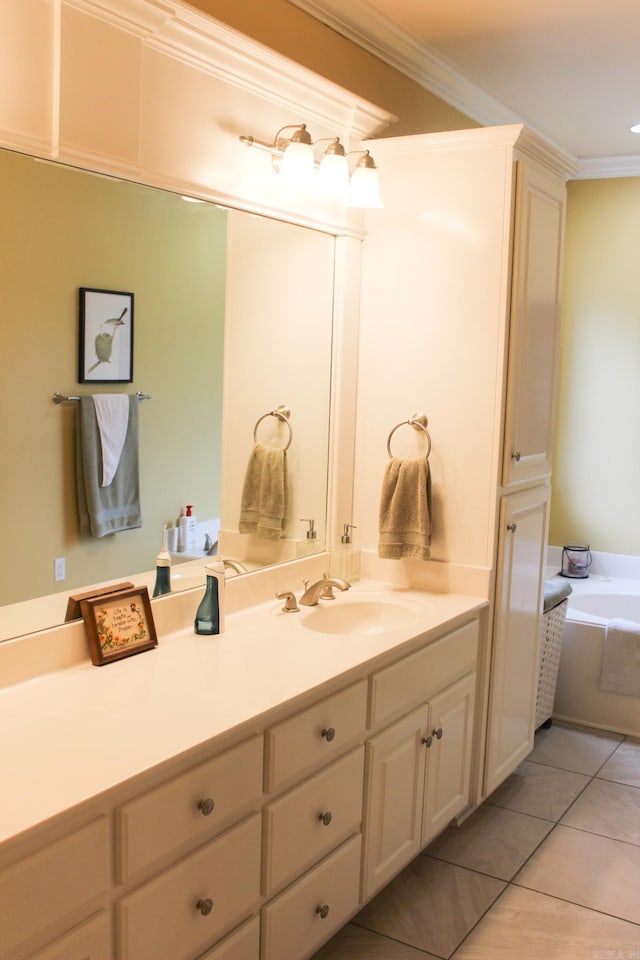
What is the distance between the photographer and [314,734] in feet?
6.66

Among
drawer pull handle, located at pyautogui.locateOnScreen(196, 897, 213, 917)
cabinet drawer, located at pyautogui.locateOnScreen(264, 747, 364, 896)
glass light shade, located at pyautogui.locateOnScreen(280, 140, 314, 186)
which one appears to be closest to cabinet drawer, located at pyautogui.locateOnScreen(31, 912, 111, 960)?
drawer pull handle, located at pyautogui.locateOnScreen(196, 897, 213, 917)

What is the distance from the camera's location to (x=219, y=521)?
2.49 metres

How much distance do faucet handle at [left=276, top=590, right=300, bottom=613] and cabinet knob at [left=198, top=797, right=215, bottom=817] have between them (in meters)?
0.86

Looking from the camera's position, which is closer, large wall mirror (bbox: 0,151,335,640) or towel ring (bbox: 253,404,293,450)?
large wall mirror (bbox: 0,151,335,640)

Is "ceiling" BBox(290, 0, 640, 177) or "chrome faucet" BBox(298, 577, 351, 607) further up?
"ceiling" BBox(290, 0, 640, 177)

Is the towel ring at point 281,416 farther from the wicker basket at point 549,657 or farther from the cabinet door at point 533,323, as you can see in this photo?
the wicker basket at point 549,657

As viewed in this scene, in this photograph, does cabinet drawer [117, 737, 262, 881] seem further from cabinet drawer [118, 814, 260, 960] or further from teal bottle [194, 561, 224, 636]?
teal bottle [194, 561, 224, 636]

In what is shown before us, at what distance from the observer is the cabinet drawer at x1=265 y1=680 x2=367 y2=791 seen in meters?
1.92

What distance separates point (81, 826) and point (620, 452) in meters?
3.72

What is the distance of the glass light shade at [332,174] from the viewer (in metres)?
2.49

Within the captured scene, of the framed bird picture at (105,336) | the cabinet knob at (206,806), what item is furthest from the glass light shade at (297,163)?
the cabinet knob at (206,806)

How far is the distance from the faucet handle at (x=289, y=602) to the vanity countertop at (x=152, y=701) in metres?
0.07

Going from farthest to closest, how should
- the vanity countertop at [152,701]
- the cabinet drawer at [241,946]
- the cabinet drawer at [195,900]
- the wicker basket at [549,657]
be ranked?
1. the wicker basket at [549,657]
2. the cabinet drawer at [241,946]
3. the cabinet drawer at [195,900]
4. the vanity countertop at [152,701]

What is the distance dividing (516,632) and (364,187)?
1481 millimetres
